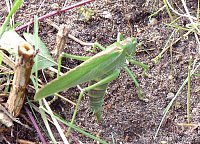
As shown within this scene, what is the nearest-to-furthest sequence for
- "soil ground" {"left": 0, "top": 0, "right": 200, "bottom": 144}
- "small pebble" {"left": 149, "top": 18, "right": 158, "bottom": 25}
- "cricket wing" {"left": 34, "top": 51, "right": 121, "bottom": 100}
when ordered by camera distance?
1. "cricket wing" {"left": 34, "top": 51, "right": 121, "bottom": 100}
2. "soil ground" {"left": 0, "top": 0, "right": 200, "bottom": 144}
3. "small pebble" {"left": 149, "top": 18, "right": 158, "bottom": 25}

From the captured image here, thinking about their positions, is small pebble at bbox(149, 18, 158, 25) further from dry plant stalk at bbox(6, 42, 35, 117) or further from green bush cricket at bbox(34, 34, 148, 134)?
dry plant stalk at bbox(6, 42, 35, 117)

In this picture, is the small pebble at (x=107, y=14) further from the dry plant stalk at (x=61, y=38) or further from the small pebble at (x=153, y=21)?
the dry plant stalk at (x=61, y=38)

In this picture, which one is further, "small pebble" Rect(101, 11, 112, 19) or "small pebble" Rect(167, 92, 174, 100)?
"small pebble" Rect(101, 11, 112, 19)

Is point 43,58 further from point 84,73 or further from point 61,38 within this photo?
point 84,73

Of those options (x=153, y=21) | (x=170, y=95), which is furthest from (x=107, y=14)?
(x=170, y=95)

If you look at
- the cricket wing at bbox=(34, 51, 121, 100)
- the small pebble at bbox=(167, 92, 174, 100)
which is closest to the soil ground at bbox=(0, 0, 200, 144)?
the small pebble at bbox=(167, 92, 174, 100)

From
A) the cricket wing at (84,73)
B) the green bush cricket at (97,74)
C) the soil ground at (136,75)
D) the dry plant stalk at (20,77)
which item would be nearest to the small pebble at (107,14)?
the soil ground at (136,75)

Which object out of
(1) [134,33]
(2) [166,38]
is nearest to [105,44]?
(1) [134,33]

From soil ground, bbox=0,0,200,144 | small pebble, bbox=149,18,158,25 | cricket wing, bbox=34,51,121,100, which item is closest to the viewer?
cricket wing, bbox=34,51,121,100
